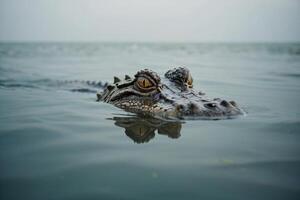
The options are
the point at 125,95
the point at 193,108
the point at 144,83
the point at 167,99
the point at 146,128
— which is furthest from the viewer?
the point at 125,95

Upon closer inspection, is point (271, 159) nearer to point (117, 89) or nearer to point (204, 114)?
point (204, 114)

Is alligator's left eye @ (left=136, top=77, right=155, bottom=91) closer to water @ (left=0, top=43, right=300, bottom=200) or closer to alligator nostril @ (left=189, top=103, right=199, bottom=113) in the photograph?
water @ (left=0, top=43, right=300, bottom=200)

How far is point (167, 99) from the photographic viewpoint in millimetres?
5172

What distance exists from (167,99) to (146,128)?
1.09 metres

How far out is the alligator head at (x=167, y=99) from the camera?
476 centimetres

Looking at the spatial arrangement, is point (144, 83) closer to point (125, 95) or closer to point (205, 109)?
point (125, 95)

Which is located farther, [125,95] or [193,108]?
[125,95]

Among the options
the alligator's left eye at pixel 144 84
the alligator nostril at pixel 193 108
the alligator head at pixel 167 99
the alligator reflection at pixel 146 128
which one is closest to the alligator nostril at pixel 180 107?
the alligator head at pixel 167 99

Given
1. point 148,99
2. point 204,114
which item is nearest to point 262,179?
point 204,114

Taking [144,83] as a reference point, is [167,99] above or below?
below

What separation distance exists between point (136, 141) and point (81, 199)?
1435mm

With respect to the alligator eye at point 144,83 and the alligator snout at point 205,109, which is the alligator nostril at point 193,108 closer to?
the alligator snout at point 205,109

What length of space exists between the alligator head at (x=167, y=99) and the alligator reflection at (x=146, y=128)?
316mm

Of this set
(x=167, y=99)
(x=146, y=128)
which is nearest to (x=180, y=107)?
(x=167, y=99)
